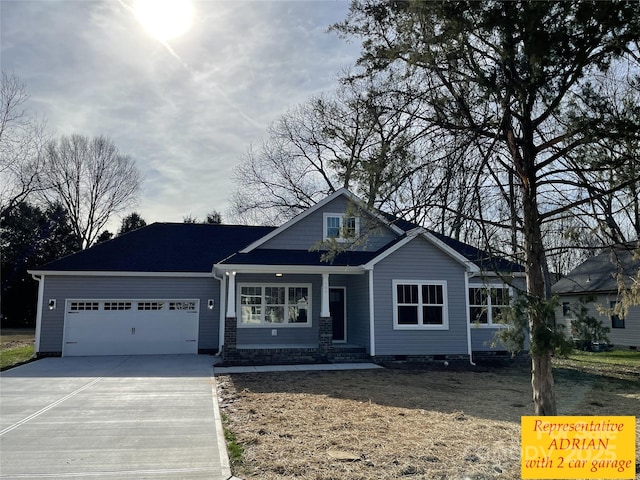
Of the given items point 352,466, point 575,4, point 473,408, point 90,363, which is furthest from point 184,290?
point 575,4

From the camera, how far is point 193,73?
959 cm

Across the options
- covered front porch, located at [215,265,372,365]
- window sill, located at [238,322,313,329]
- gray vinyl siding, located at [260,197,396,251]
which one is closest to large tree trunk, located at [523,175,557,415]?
covered front porch, located at [215,265,372,365]

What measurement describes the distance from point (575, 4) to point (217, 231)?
57.0ft

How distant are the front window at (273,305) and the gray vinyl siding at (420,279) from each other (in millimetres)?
3004

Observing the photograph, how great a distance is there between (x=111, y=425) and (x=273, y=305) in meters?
9.51

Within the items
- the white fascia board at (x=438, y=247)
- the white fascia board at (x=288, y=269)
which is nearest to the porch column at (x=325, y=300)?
the white fascia board at (x=288, y=269)

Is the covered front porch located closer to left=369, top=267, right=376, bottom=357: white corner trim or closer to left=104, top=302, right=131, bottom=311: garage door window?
left=369, top=267, right=376, bottom=357: white corner trim

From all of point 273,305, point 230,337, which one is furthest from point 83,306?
point 273,305

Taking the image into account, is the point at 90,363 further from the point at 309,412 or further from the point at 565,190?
the point at 565,190

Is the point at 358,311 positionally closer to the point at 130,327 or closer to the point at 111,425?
the point at 130,327

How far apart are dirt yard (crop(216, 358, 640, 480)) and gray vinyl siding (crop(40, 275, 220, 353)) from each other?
18.2ft

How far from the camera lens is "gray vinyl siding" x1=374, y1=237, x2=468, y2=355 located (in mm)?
14898

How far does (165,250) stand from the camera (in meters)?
18.2

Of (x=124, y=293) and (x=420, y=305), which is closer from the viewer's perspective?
(x=420, y=305)
